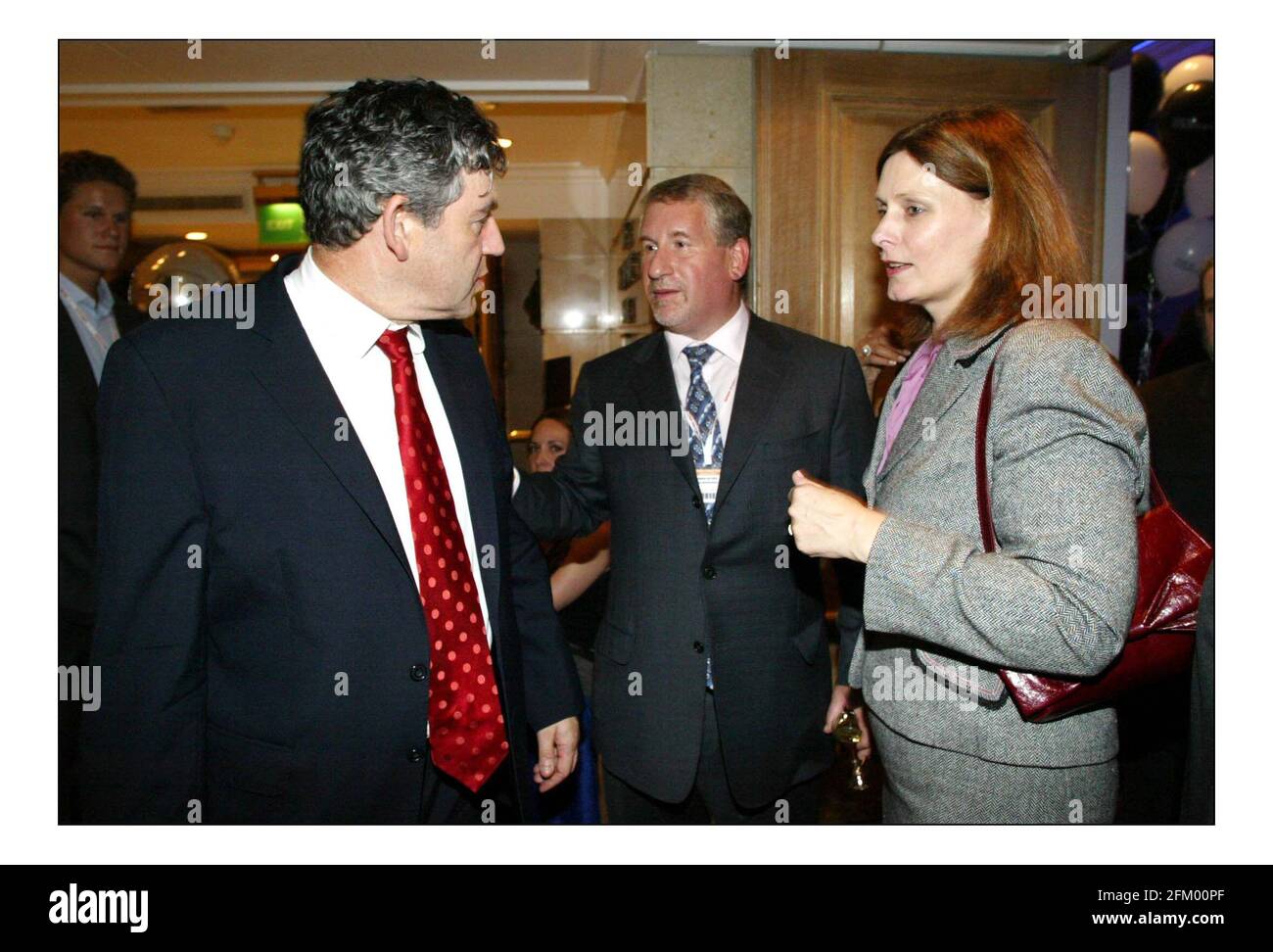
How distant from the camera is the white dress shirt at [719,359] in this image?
2.34m

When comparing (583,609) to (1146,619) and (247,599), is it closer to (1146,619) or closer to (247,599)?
(247,599)

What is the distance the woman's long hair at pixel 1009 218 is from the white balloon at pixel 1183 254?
6.65 ft

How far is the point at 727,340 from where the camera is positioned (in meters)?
2.37

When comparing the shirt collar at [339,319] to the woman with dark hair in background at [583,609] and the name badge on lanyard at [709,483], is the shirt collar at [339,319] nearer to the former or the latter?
the name badge on lanyard at [709,483]

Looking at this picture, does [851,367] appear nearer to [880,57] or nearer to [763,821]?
[763,821]

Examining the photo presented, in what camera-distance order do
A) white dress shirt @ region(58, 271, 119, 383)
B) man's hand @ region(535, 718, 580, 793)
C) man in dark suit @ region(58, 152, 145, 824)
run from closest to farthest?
1. man's hand @ region(535, 718, 580, 793)
2. man in dark suit @ region(58, 152, 145, 824)
3. white dress shirt @ region(58, 271, 119, 383)

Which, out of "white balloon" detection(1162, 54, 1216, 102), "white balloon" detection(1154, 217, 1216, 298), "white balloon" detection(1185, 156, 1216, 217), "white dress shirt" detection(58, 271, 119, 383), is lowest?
"white dress shirt" detection(58, 271, 119, 383)

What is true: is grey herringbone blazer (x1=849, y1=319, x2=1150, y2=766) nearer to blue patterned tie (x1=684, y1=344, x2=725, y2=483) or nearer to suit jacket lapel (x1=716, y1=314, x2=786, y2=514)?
suit jacket lapel (x1=716, y1=314, x2=786, y2=514)

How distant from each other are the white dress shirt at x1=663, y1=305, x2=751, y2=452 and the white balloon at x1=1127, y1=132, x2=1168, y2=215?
6.86 feet

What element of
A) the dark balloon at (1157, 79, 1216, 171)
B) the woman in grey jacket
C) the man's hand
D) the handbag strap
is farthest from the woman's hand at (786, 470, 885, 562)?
the dark balloon at (1157, 79, 1216, 171)

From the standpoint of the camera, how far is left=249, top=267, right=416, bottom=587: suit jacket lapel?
57.9 inches

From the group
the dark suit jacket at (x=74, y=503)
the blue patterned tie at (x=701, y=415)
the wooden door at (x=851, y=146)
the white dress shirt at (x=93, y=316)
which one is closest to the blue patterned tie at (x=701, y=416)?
the blue patterned tie at (x=701, y=415)
